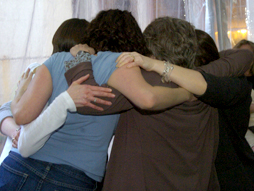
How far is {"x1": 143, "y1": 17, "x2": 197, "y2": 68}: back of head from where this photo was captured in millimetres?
979

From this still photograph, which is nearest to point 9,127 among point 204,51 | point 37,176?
point 37,176

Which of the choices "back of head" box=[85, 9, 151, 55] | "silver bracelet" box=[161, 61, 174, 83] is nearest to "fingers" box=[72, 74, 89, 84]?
"back of head" box=[85, 9, 151, 55]

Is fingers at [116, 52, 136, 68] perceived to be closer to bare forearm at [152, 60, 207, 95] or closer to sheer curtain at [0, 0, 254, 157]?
bare forearm at [152, 60, 207, 95]

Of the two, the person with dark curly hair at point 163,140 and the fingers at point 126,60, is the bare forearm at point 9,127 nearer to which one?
the person with dark curly hair at point 163,140

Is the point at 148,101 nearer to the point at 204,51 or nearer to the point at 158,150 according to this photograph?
the point at 158,150

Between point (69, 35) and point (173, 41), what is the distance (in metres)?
0.48

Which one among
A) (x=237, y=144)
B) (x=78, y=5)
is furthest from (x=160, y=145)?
(x=78, y=5)

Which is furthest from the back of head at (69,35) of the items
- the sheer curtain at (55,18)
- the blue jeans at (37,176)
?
the sheer curtain at (55,18)

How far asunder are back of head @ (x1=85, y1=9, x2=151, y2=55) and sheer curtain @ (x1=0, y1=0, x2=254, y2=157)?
90cm

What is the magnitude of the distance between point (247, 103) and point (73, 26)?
862mm

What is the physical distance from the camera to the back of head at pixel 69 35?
1.13 m

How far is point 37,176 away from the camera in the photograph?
91cm

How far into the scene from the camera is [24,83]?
1.06 m

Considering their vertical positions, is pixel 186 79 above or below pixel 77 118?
above
